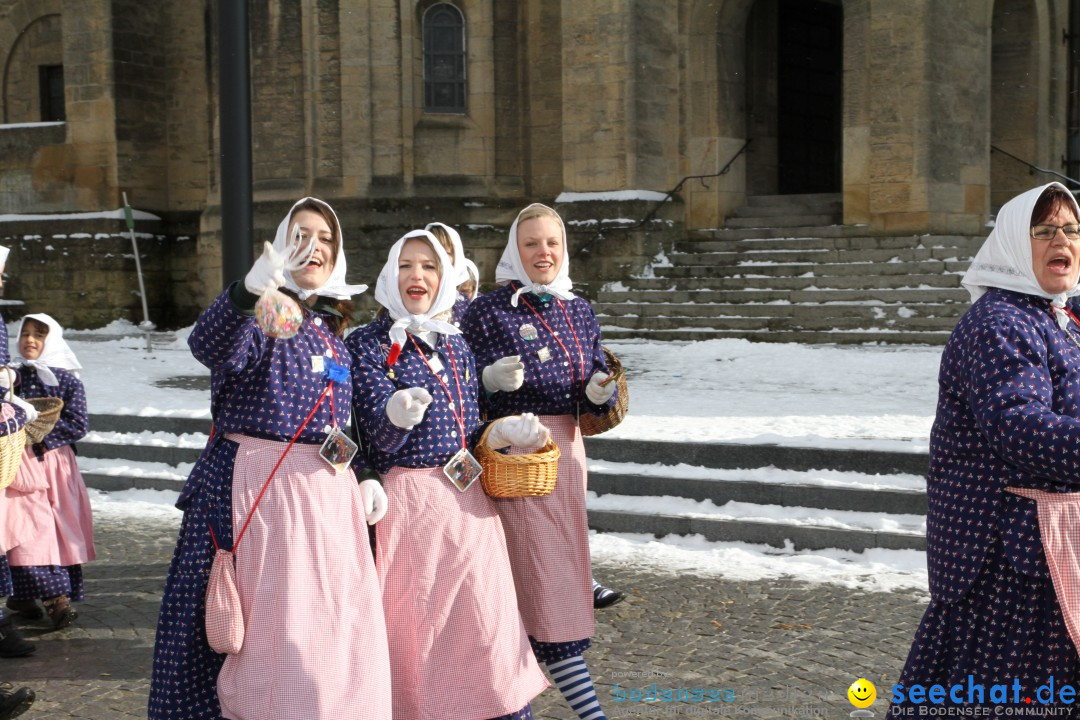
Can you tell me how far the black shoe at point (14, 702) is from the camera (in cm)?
464

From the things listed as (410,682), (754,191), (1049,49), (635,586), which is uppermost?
(1049,49)

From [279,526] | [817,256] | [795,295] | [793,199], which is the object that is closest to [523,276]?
[279,526]

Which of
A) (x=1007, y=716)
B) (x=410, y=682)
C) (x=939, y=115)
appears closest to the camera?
(x=1007, y=716)

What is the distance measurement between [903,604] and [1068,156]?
48.7ft

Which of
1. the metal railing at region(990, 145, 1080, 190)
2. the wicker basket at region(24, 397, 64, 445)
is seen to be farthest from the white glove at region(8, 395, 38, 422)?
the metal railing at region(990, 145, 1080, 190)

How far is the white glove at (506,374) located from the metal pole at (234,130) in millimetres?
4130

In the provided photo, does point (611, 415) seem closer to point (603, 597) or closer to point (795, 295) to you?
point (603, 597)

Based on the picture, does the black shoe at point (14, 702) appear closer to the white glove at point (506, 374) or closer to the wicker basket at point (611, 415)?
the white glove at point (506, 374)

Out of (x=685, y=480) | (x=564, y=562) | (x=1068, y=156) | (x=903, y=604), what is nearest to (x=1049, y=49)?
(x=1068, y=156)

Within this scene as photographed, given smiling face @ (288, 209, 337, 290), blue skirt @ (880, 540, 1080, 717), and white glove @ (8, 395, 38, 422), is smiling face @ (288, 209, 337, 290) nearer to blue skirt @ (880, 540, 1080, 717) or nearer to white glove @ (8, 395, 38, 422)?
blue skirt @ (880, 540, 1080, 717)

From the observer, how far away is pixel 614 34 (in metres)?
16.9

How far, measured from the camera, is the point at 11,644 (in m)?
5.75

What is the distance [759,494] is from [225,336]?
5047 mm

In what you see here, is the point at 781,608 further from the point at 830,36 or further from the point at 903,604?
the point at 830,36
